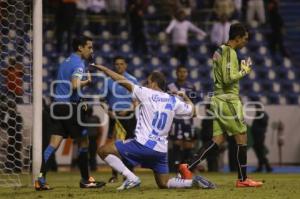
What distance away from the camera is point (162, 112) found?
10266 millimetres

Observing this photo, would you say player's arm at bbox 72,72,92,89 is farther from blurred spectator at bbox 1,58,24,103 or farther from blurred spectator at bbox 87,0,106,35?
blurred spectator at bbox 87,0,106,35

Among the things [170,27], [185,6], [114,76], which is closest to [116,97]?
[114,76]

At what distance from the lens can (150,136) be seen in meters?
10.2

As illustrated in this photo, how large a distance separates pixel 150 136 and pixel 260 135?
28.2 feet

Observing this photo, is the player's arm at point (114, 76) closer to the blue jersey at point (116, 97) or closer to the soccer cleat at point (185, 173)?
Answer: the soccer cleat at point (185, 173)

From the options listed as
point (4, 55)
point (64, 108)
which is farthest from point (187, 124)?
point (64, 108)

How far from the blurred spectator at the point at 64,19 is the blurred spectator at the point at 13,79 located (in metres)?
6.98

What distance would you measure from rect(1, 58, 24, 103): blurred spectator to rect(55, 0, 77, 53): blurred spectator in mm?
6976

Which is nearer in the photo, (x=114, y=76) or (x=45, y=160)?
(x=114, y=76)

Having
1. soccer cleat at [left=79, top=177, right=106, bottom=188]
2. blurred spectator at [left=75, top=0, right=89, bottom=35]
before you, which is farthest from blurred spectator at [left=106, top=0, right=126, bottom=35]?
soccer cleat at [left=79, top=177, right=106, bottom=188]

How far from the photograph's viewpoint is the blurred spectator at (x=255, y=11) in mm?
23156

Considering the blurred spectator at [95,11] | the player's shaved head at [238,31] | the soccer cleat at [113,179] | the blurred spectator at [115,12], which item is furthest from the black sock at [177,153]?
the blurred spectator at [115,12]

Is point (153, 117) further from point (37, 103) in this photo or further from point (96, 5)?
point (96, 5)

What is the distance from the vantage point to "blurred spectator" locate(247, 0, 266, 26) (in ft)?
76.0
